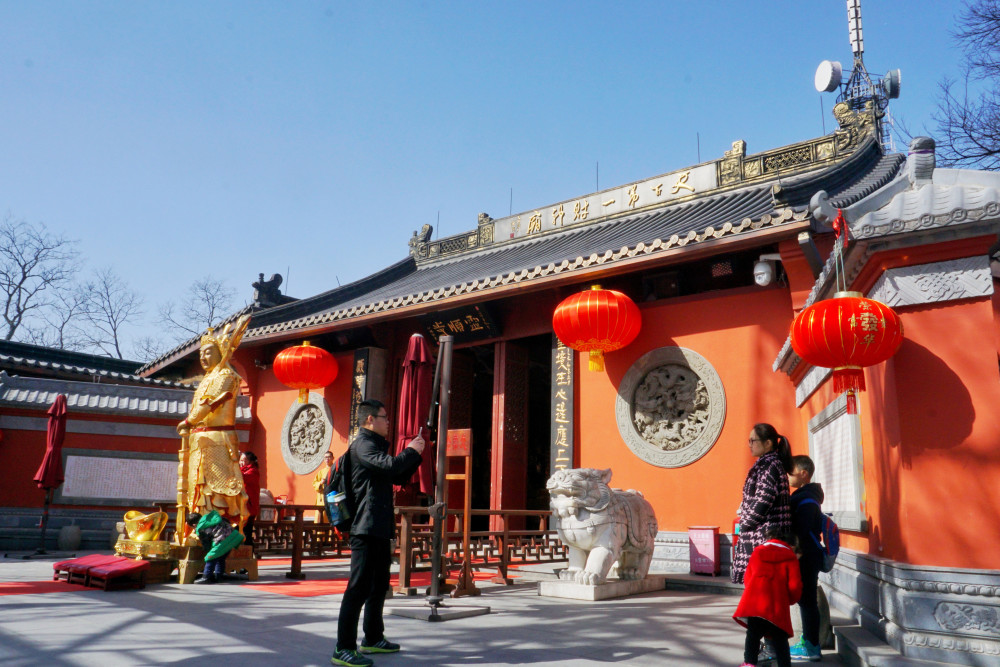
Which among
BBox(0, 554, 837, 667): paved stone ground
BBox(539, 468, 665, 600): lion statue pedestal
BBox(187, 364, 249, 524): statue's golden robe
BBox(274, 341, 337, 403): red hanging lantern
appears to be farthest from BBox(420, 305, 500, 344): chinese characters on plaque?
BBox(0, 554, 837, 667): paved stone ground

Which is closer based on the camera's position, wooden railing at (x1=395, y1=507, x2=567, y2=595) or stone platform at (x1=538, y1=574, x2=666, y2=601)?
stone platform at (x1=538, y1=574, x2=666, y2=601)

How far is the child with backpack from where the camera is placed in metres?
3.47

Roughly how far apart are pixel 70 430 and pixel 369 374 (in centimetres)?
411

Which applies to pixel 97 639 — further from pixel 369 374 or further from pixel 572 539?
pixel 369 374

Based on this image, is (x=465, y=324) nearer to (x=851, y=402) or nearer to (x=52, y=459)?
(x=52, y=459)

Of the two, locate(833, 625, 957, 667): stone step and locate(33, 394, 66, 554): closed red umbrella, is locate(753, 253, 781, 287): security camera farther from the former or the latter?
locate(33, 394, 66, 554): closed red umbrella

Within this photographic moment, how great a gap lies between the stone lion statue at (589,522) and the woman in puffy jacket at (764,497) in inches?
76.6

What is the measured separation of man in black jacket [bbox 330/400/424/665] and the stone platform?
7.17 ft

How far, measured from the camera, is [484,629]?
4125 millimetres

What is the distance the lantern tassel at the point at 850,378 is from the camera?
3.91m

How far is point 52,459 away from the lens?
8445 millimetres

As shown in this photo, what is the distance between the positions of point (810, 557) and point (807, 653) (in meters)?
0.48

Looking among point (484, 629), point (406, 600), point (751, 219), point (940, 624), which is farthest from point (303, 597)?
point (751, 219)

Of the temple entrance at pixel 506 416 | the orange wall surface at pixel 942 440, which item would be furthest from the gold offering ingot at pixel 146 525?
the orange wall surface at pixel 942 440
